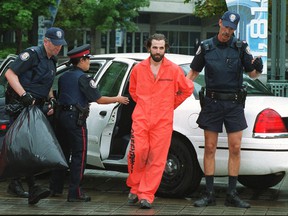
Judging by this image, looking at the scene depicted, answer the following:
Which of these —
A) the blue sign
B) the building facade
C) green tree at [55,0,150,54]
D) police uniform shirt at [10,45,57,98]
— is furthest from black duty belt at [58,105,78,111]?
the building facade

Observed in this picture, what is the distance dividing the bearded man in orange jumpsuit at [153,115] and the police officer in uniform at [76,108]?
11.1 inches

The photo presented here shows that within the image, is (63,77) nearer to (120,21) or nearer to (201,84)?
(201,84)

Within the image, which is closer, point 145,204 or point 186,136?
point 145,204

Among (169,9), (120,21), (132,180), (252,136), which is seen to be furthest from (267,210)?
(169,9)

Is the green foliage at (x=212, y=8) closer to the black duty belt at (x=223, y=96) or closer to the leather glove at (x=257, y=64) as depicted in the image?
the leather glove at (x=257, y=64)

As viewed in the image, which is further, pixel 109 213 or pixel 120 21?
pixel 120 21

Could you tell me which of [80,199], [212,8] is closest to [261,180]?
[80,199]

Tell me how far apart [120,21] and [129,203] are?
34458 millimetres

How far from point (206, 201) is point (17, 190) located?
1949mm

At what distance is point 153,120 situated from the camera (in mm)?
7223

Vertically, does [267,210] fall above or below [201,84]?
below

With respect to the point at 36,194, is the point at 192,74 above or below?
above

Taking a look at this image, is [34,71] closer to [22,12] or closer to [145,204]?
[145,204]

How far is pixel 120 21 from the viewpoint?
41.4m
